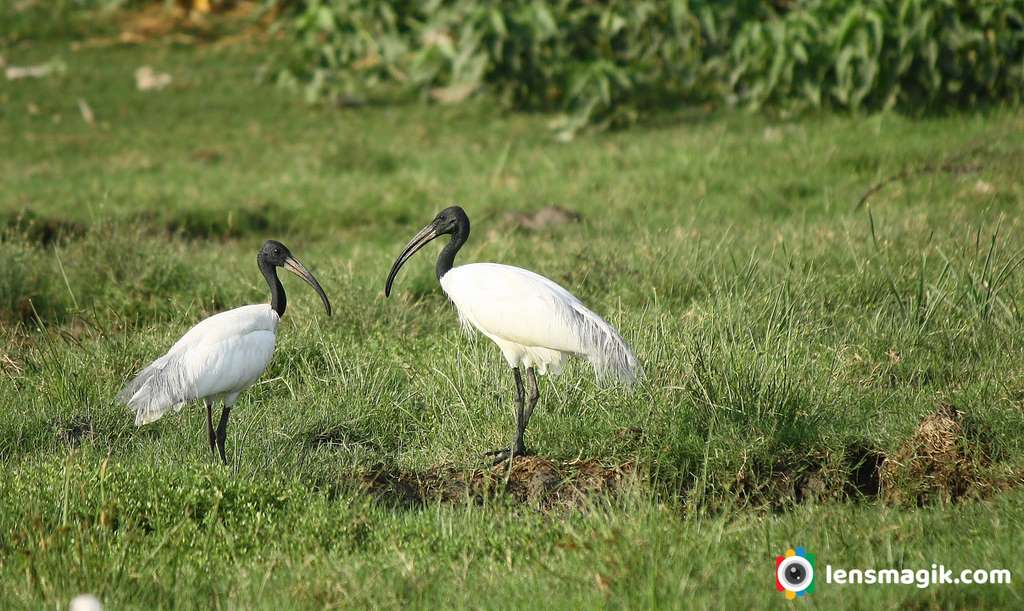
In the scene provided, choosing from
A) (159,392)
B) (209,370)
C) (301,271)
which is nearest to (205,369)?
(209,370)

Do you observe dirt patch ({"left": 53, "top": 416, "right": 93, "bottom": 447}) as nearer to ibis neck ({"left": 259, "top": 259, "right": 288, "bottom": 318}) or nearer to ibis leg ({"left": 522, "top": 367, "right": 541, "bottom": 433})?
ibis neck ({"left": 259, "top": 259, "right": 288, "bottom": 318})

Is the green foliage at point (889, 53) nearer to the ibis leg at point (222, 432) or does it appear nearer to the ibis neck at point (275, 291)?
the ibis neck at point (275, 291)

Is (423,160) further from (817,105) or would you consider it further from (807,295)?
(807,295)

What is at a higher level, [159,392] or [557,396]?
Result: [159,392]

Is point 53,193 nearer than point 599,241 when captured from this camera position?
No

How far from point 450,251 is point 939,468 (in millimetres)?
2314

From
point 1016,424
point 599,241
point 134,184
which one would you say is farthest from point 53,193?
point 1016,424

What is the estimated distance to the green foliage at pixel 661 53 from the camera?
966cm

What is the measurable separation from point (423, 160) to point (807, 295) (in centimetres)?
468

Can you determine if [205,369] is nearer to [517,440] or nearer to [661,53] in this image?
[517,440]

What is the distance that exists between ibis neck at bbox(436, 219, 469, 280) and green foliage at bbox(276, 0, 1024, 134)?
4.89m

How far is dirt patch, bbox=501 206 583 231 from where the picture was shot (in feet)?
27.6

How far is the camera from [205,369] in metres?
4.91

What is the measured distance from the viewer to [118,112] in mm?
11734
